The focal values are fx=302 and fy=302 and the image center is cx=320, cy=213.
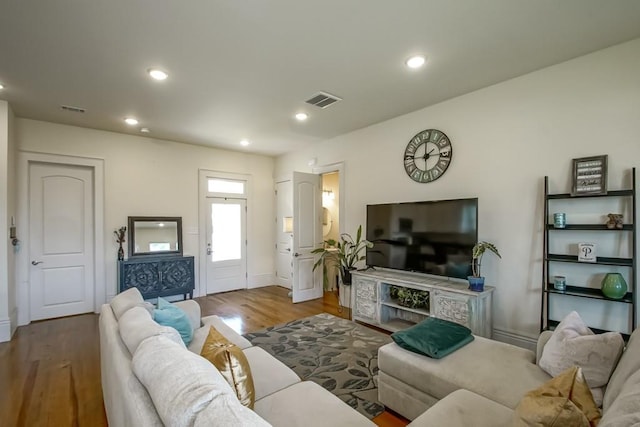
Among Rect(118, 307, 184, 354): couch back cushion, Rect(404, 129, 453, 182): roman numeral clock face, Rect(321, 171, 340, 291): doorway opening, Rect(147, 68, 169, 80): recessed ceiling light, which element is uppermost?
Rect(147, 68, 169, 80): recessed ceiling light

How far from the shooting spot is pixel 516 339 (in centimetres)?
313

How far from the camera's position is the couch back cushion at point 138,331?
1.51m

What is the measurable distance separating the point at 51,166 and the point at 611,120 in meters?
6.83

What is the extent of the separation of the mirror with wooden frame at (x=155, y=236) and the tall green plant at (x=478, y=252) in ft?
15.4

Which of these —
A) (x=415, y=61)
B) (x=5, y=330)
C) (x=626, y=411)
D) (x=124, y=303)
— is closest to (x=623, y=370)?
(x=626, y=411)

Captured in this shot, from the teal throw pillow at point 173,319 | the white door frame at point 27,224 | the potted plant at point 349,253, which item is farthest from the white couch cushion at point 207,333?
the white door frame at point 27,224

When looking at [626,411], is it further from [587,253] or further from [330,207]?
[330,207]

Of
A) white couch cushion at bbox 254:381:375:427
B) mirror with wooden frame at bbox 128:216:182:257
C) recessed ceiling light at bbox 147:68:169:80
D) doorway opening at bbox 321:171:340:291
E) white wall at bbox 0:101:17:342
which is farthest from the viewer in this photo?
doorway opening at bbox 321:171:340:291

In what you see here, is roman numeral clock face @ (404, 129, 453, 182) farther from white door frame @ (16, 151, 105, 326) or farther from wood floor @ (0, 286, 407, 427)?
white door frame @ (16, 151, 105, 326)

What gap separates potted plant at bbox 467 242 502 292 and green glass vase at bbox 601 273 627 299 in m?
0.84

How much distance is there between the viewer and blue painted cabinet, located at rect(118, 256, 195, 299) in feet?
15.3

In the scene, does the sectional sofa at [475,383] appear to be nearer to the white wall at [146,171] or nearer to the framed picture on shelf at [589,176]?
the framed picture on shelf at [589,176]

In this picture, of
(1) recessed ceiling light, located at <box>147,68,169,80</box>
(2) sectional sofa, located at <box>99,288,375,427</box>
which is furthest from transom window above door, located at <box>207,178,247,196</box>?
(2) sectional sofa, located at <box>99,288,375,427</box>

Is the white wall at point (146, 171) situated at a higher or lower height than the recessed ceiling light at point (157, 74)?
lower
